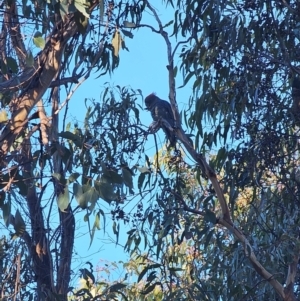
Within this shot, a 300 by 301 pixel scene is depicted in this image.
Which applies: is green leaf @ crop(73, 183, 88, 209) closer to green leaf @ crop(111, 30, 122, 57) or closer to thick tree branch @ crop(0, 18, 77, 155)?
thick tree branch @ crop(0, 18, 77, 155)

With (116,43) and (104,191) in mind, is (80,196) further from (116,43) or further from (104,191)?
(116,43)

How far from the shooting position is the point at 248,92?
12.1ft

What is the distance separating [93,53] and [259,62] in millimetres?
865

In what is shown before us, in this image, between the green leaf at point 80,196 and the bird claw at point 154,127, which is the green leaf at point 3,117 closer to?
the green leaf at point 80,196

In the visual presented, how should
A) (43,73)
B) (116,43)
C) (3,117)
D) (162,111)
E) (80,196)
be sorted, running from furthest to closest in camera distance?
(162,111)
(116,43)
(43,73)
(3,117)
(80,196)

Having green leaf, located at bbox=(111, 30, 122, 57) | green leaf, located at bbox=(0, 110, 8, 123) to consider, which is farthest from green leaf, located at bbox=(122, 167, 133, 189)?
green leaf, located at bbox=(111, 30, 122, 57)

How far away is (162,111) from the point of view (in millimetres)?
4879

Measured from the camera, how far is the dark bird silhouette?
3676 mm

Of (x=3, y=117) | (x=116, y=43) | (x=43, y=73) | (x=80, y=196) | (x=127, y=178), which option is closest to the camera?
(x=80, y=196)

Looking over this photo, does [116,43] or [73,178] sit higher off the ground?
[116,43]

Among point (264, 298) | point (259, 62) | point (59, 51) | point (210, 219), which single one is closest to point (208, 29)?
point (259, 62)

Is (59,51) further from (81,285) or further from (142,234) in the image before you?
(81,285)

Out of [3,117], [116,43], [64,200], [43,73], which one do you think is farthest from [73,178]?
[116,43]

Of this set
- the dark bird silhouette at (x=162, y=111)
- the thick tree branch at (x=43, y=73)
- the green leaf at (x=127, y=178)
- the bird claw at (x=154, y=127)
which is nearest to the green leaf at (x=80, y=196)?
the green leaf at (x=127, y=178)
